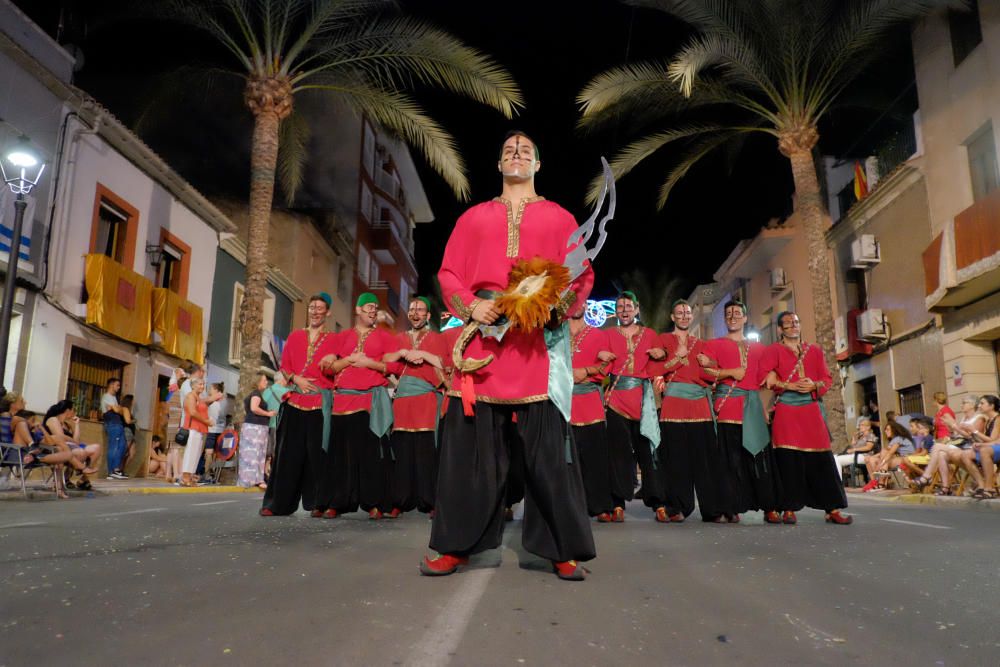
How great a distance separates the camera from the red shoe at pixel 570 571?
151 inches

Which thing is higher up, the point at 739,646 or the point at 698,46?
the point at 698,46

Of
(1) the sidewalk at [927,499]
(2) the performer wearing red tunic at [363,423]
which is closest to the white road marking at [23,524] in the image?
(2) the performer wearing red tunic at [363,423]

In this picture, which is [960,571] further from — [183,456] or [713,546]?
[183,456]

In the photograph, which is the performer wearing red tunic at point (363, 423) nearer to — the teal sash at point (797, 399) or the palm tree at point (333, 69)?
the teal sash at point (797, 399)

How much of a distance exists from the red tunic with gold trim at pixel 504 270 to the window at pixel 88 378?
49.3ft

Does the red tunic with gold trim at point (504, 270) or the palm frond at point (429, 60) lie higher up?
the palm frond at point (429, 60)

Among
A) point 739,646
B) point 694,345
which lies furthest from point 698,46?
point 739,646

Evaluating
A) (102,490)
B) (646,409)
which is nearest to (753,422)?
(646,409)

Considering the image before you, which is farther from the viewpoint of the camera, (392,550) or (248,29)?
(248,29)

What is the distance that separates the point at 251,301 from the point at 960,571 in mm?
14090

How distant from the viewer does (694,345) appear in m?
8.29

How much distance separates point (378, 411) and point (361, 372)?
425 mm

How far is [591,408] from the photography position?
8.17 meters

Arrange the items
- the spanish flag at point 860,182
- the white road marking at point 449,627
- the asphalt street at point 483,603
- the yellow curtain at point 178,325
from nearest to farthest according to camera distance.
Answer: the white road marking at point 449,627 < the asphalt street at point 483,603 < the yellow curtain at point 178,325 < the spanish flag at point 860,182
